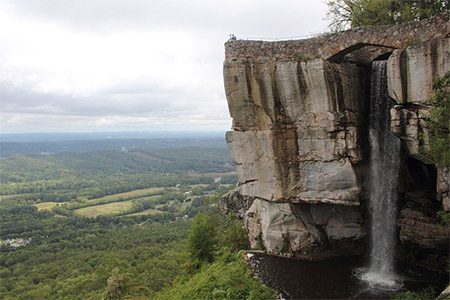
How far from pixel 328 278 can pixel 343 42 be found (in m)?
13.2

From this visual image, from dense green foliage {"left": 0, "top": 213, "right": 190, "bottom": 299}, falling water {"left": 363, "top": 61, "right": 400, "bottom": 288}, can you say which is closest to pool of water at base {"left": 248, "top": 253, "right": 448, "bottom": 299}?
falling water {"left": 363, "top": 61, "right": 400, "bottom": 288}

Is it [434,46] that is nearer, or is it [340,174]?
[434,46]

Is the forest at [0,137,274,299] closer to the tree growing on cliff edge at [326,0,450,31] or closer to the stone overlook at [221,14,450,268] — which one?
the stone overlook at [221,14,450,268]

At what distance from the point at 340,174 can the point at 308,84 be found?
5.57 meters

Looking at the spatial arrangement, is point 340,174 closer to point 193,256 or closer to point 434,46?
point 434,46

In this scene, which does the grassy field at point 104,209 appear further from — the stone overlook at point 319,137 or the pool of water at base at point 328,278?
the pool of water at base at point 328,278

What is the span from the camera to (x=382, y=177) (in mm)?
19594

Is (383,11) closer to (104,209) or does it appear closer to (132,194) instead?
(104,209)

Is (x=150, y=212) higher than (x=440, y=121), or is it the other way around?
(x=440, y=121)

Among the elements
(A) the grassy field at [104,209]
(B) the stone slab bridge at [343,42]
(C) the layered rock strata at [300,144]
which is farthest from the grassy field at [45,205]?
(B) the stone slab bridge at [343,42]

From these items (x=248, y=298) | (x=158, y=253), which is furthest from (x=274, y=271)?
(x=158, y=253)

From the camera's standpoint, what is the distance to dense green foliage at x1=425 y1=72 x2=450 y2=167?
1453cm

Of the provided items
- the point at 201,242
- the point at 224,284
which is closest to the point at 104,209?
A: the point at 201,242

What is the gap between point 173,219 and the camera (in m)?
93.1
